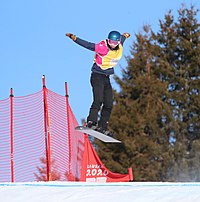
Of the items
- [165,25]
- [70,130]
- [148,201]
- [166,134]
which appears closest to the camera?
[148,201]

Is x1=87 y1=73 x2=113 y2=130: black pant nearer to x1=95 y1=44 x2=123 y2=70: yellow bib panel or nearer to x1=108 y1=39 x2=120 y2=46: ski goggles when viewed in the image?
x1=95 y1=44 x2=123 y2=70: yellow bib panel

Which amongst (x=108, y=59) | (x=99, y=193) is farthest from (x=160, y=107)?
(x=99, y=193)

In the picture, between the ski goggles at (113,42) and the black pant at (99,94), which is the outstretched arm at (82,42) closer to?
the ski goggles at (113,42)

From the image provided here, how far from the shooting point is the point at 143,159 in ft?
89.6

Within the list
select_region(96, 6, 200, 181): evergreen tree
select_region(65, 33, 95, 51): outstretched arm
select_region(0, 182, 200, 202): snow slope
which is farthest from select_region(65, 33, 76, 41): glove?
select_region(96, 6, 200, 181): evergreen tree

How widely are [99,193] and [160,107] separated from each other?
2295 cm

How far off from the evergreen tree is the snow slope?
1978cm

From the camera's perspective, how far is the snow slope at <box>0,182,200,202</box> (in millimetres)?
5895

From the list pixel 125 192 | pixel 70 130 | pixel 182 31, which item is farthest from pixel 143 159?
pixel 125 192

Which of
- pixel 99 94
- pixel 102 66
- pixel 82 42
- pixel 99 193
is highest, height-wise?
pixel 82 42

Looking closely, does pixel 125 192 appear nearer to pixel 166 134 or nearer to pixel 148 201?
pixel 148 201

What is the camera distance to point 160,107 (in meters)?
29.0

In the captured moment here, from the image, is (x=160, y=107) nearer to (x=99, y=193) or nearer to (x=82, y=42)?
(x=82, y=42)

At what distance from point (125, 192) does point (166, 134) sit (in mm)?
22842
